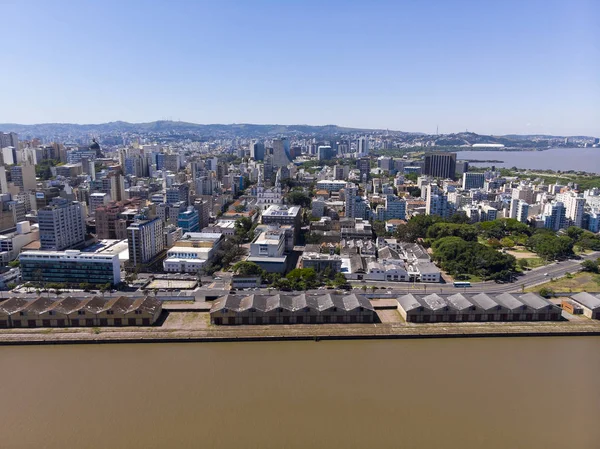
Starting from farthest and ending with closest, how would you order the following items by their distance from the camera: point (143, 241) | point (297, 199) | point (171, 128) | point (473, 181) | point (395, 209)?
point (171, 128)
point (473, 181)
point (297, 199)
point (395, 209)
point (143, 241)

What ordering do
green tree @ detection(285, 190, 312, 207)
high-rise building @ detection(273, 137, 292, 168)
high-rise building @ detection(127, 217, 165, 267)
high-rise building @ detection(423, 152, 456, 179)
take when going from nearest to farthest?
high-rise building @ detection(127, 217, 165, 267) → green tree @ detection(285, 190, 312, 207) → high-rise building @ detection(423, 152, 456, 179) → high-rise building @ detection(273, 137, 292, 168)

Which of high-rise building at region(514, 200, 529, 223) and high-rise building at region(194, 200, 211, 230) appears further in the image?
high-rise building at region(514, 200, 529, 223)

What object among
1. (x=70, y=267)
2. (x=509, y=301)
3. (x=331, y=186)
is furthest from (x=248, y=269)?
(x=331, y=186)

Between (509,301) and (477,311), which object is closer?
(477,311)

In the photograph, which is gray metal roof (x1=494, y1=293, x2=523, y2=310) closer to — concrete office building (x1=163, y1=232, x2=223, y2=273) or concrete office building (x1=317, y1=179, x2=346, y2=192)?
concrete office building (x1=163, y1=232, x2=223, y2=273)

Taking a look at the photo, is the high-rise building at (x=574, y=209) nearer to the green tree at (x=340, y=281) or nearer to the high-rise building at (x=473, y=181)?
the high-rise building at (x=473, y=181)

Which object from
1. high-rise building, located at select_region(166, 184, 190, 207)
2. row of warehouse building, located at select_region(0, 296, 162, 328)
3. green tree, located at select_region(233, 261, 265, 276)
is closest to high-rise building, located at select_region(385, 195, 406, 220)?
high-rise building, located at select_region(166, 184, 190, 207)

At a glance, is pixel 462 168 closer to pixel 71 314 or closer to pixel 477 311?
pixel 477 311

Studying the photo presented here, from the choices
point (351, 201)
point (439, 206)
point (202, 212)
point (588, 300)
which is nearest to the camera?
point (588, 300)
